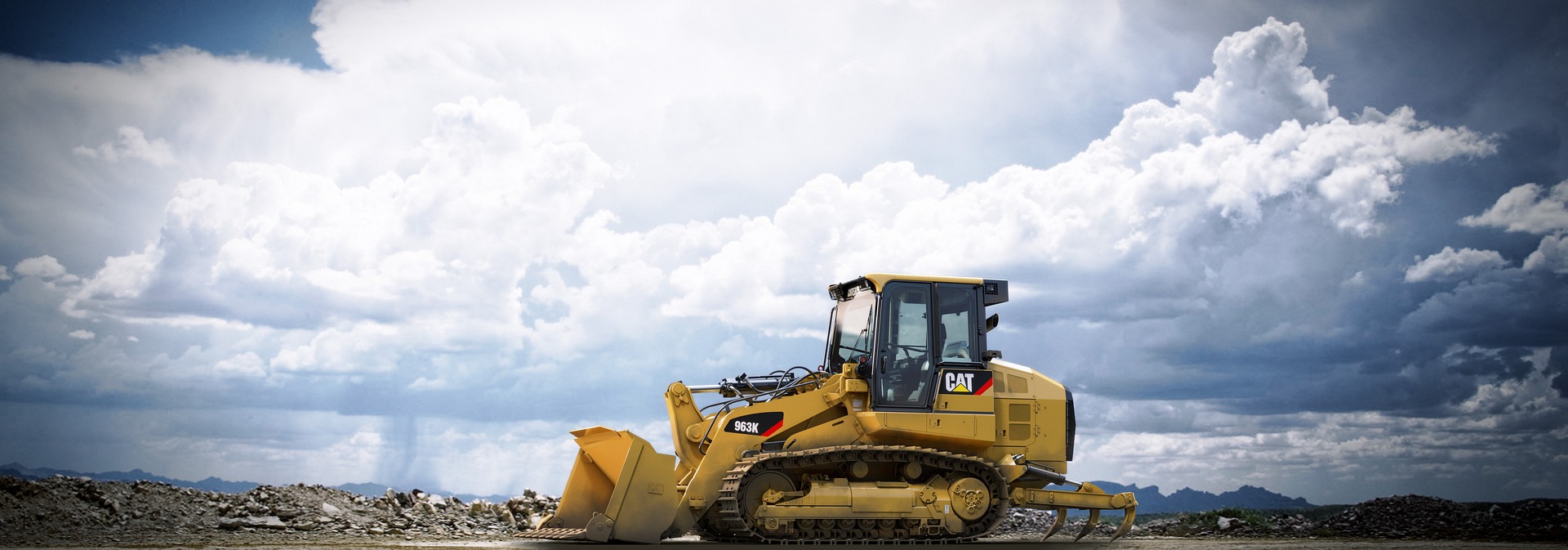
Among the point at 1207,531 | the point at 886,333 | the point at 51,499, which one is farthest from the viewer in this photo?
the point at 1207,531

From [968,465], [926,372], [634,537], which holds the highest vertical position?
[926,372]

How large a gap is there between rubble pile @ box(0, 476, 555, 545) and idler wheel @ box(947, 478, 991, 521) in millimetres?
6051

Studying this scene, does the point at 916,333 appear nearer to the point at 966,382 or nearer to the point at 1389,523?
the point at 966,382

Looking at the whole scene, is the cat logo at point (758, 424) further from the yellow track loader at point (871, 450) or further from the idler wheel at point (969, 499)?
the idler wheel at point (969, 499)

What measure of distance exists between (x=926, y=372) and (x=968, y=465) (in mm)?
1195

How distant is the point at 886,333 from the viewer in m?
12.6

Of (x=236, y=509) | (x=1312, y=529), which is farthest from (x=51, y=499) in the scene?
(x=1312, y=529)

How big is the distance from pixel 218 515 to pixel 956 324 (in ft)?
34.3

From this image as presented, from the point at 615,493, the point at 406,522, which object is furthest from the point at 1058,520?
the point at 406,522

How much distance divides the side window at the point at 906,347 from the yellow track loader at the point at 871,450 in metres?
0.02

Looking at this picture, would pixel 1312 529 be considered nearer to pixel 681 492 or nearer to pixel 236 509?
pixel 681 492

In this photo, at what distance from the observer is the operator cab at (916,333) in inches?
492

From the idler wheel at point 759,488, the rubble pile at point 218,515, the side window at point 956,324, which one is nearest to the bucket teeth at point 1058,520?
the side window at point 956,324

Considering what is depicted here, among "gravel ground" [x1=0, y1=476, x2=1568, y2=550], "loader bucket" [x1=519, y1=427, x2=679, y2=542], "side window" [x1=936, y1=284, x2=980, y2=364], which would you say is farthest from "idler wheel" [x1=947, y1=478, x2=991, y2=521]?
"loader bucket" [x1=519, y1=427, x2=679, y2=542]
